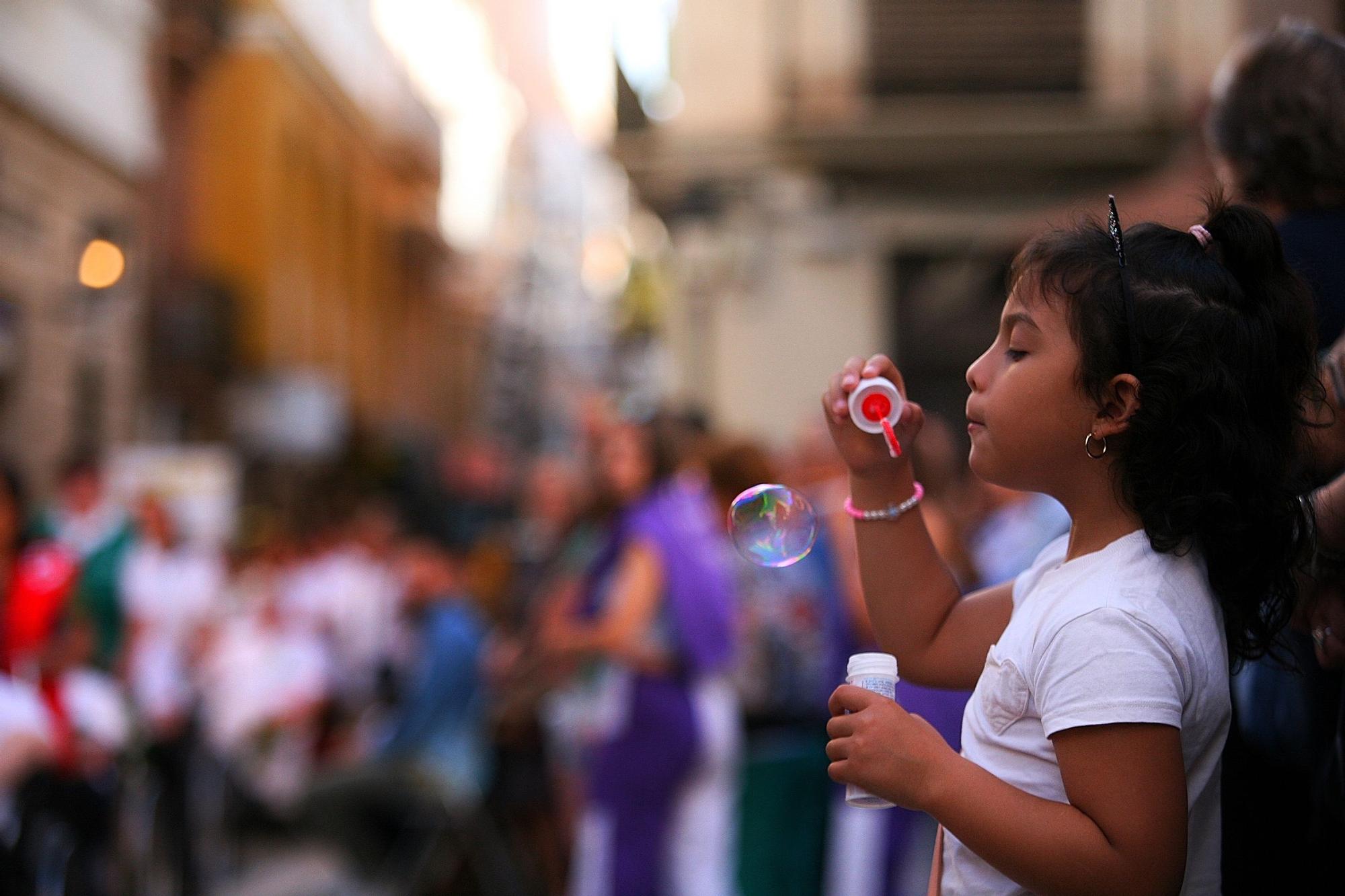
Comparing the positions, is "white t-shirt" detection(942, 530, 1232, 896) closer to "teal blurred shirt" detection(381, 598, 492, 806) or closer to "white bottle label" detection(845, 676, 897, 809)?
"white bottle label" detection(845, 676, 897, 809)

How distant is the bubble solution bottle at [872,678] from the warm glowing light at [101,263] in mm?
9115

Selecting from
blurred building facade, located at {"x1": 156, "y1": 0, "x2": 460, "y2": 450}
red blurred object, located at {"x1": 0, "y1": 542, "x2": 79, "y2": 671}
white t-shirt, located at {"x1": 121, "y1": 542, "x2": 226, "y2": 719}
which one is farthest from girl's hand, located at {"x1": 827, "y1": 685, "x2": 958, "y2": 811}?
blurred building facade, located at {"x1": 156, "y1": 0, "x2": 460, "y2": 450}

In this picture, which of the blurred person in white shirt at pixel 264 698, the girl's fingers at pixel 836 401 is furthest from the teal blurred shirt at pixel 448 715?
the girl's fingers at pixel 836 401

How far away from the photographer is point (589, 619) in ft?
18.3

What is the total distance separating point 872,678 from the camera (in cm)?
182

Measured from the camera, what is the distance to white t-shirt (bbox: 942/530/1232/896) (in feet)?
5.49

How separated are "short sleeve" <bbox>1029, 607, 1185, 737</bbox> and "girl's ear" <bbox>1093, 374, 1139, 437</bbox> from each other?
231 millimetres

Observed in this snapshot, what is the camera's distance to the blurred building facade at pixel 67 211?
1145cm

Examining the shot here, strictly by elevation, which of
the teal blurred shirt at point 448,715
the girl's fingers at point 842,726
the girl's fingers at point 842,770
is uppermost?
the girl's fingers at point 842,726

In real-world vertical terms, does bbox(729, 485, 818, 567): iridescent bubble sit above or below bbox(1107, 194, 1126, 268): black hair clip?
below

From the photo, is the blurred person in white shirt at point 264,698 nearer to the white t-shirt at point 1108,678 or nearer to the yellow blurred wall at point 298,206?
the white t-shirt at point 1108,678

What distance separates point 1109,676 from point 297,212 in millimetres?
23574

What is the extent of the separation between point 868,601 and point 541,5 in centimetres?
6292

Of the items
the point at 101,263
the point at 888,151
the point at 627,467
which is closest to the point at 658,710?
the point at 627,467
